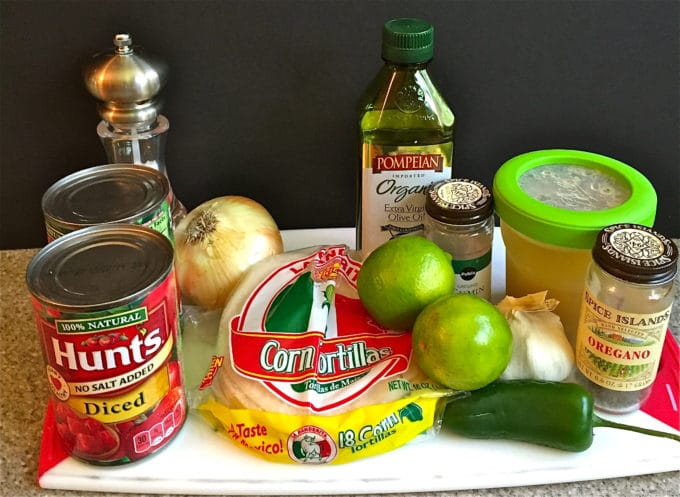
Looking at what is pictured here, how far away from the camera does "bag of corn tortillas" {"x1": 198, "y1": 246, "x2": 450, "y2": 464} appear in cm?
77

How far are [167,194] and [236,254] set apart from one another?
0.14 meters

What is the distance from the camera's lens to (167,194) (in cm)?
84

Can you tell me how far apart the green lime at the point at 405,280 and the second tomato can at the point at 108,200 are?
0.22 meters

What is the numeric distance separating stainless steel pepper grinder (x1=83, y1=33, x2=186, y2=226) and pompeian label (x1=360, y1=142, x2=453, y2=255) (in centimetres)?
26

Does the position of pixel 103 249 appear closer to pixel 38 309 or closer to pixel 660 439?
pixel 38 309

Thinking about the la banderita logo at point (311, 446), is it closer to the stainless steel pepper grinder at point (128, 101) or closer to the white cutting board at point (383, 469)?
the white cutting board at point (383, 469)

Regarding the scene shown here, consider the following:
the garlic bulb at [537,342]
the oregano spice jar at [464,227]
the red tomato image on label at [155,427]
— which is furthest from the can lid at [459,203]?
the red tomato image on label at [155,427]

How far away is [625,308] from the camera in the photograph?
2.53 ft

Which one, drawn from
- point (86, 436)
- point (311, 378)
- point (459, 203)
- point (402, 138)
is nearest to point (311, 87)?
point (402, 138)

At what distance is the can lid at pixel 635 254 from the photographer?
0.74 m

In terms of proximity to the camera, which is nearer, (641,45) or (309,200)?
(641,45)

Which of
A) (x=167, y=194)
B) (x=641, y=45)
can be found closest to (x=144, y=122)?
(x=167, y=194)

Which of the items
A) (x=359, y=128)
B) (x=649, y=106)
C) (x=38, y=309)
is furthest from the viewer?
(x=649, y=106)

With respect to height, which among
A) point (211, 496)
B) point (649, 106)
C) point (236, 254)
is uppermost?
point (649, 106)
